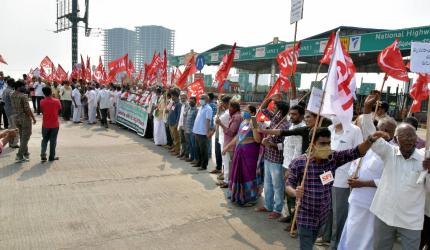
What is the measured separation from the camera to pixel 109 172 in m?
7.38

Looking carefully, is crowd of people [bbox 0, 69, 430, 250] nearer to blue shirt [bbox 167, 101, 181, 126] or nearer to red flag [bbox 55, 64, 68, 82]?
blue shirt [bbox 167, 101, 181, 126]

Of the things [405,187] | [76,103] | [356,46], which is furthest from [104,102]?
[356,46]

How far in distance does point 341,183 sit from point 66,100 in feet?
45.3

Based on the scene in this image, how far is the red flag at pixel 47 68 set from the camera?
828 inches

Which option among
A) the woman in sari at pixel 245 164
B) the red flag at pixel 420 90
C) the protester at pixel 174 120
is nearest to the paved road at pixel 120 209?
the woman in sari at pixel 245 164

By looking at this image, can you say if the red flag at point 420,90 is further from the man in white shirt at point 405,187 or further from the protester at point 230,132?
the man in white shirt at point 405,187

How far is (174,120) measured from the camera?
955cm

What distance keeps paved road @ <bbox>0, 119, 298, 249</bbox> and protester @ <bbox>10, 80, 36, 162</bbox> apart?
358 millimetres

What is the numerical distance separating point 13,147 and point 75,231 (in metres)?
5.82

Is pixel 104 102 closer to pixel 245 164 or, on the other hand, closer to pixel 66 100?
pixel 66 100

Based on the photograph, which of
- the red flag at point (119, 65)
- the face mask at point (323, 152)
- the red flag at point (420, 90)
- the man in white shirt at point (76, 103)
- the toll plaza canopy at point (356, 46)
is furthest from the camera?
the toll plaza canopy at point (356, 46)

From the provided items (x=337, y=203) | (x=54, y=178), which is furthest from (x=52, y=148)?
(x=337, y=203)

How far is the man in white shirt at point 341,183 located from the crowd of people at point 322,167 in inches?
0.5

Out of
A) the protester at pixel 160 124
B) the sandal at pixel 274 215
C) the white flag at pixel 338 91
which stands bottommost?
the sandal at pixel 274 215
